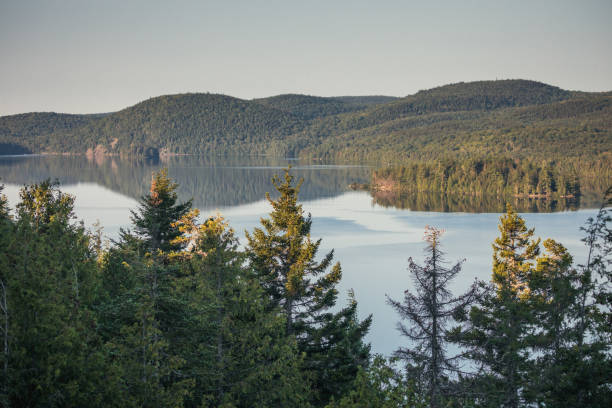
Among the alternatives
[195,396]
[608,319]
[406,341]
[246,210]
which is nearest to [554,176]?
[246,210]

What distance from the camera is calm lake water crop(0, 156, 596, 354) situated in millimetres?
49250

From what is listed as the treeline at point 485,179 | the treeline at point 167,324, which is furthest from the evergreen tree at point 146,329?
the treeline at point 485,179

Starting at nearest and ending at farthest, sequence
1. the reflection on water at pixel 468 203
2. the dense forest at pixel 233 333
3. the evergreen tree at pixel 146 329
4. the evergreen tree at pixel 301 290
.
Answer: the dense forest at pixel 233 333 → the evergreen tree at pixel 146 329 → the evergreen tree at pixel 301 290 → the reflection on water at pixel 468 203

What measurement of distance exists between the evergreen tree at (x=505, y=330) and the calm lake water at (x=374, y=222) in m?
9.39

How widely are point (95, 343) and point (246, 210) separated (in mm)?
85434

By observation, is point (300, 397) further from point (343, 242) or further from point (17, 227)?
point (343, 242)

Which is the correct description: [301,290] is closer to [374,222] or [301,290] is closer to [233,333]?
[233,333]

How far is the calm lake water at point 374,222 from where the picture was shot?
4925cm

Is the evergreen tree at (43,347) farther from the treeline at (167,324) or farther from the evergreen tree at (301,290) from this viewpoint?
the evergreen tree at (301,290)

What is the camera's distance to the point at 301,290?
21.7m

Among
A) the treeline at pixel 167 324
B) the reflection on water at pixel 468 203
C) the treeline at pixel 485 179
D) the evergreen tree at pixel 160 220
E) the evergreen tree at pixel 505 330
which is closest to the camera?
A: the treeline at pixel 167 324

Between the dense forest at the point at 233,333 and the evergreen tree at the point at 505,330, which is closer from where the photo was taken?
the dense forest at the point at 233,333

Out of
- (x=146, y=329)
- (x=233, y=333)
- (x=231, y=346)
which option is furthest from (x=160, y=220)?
(x=146, y=329)

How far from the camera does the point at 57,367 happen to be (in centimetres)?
960
